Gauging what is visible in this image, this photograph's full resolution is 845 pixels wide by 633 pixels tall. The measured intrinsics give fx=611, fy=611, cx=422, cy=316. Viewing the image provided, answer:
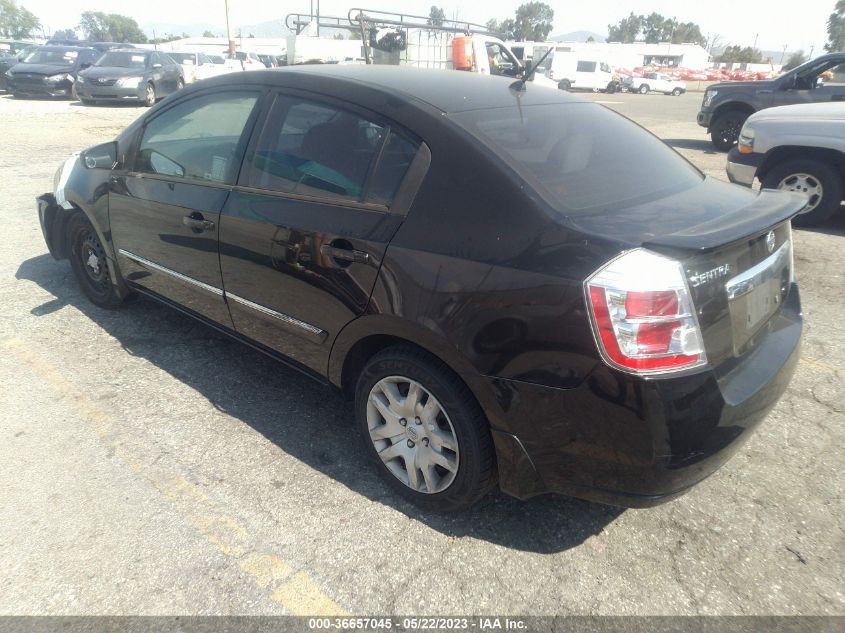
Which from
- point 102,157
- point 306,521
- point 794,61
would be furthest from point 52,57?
point 794,61

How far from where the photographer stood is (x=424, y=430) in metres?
2.46

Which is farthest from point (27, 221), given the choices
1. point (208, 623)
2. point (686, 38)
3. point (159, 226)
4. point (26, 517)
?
point (686, 38)

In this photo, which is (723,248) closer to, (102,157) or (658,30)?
(102,157)

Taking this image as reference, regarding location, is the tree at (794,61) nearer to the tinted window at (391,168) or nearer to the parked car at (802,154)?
the parked car at (802,154)

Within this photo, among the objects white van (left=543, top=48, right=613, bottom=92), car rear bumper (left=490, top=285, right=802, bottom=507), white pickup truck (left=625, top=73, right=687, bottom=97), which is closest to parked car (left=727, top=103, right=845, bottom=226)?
car rear bumper (left=490, top=285, right=802, bottom=507)

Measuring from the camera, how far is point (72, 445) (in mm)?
2928

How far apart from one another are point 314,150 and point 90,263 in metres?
2.48

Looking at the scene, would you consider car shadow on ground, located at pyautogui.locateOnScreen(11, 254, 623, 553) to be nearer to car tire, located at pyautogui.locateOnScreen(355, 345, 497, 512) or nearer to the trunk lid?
car tire, located at pyautogui.locateOnScreen(355, 345, 497, 512)

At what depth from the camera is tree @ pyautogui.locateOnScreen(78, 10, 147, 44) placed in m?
106

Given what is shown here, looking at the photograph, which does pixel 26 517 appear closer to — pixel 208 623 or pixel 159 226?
pixel 208 623

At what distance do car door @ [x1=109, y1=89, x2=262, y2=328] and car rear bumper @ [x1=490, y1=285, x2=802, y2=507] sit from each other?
1.84 m

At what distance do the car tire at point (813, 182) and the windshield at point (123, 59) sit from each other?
16.6 m

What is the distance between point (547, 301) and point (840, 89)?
10.9m

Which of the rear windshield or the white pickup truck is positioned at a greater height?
the white pickup truck
